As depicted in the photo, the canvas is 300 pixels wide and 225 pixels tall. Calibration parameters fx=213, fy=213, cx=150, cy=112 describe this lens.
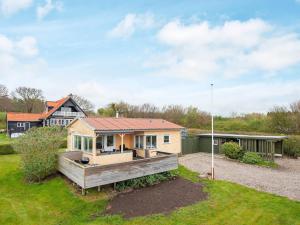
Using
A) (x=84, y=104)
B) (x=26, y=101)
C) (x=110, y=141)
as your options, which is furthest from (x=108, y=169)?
(x=26, y=101)

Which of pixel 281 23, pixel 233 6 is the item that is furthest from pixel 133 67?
pixel 281 23

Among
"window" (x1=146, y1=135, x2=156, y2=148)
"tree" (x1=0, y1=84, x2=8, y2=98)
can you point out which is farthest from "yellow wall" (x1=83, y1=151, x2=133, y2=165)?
"tree" (x1=0, y1=84, x2=8, y2=98)

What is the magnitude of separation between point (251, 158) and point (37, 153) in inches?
682

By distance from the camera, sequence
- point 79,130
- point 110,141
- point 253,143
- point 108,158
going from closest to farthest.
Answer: point 108,158 < point 79,130 < point 110,141 < point 253,143

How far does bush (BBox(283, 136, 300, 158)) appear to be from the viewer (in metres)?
22.1

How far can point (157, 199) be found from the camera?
441 inches

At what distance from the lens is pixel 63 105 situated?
126ft

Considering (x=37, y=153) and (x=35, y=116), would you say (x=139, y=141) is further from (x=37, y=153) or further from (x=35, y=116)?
(x=35, y=116)

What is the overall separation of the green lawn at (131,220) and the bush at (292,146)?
1345 cm

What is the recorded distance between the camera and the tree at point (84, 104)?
54525 millimetres

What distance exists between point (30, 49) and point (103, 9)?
8206 millimetres

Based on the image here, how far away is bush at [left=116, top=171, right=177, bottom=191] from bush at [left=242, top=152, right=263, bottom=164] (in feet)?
28.1

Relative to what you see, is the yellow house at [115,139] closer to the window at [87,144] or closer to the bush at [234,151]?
the window at [87,144]

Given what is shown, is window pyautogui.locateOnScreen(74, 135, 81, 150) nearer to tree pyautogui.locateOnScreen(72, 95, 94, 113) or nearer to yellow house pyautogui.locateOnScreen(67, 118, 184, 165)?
yellow house pyautogui.locateOnScreen(67, 118, 184, 165)
